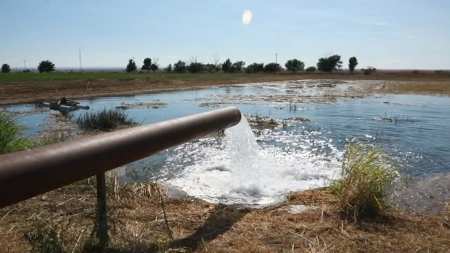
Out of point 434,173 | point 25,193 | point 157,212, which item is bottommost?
point 434,173

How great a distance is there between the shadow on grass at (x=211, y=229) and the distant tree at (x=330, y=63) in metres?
98.9

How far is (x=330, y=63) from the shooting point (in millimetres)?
98938

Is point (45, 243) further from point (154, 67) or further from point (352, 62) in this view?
point (352, 62)

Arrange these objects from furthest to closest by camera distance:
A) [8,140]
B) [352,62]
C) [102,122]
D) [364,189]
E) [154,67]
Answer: [352,62] < [154,67] < [102,122] < [8,140] < [364,189]

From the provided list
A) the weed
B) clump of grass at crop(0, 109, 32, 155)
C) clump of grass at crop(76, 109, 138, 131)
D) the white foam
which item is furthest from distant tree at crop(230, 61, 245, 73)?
the weed

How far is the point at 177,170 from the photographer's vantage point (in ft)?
28.0

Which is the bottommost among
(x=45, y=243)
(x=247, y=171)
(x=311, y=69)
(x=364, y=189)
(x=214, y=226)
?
(x=247, y=171)

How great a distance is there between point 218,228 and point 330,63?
99.9 meters

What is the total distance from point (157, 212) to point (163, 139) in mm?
1624

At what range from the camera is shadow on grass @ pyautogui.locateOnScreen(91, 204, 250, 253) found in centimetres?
357

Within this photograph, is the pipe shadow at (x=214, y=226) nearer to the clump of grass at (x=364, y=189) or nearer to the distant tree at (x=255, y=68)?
the clump of grass at (x=364, y=189)

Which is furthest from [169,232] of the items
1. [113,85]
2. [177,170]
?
[113,85]

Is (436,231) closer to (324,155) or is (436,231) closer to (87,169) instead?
(87,169)

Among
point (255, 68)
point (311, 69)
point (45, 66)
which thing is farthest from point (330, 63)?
point (45, 66)
